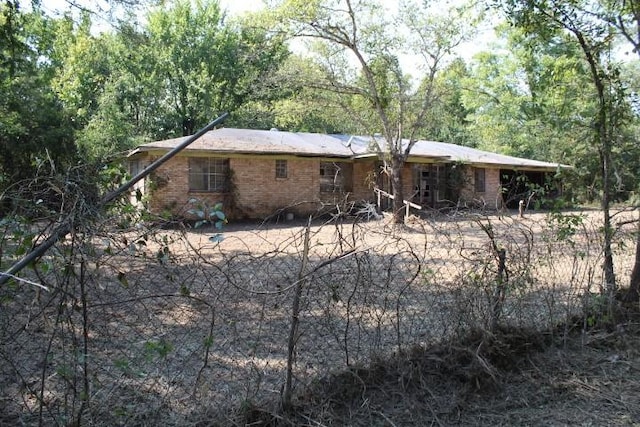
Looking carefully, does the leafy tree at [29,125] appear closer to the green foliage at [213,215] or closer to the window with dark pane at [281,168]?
the window with dark pane at [281,168]

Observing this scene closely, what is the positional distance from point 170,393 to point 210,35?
38.6m

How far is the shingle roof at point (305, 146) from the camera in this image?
18.5m

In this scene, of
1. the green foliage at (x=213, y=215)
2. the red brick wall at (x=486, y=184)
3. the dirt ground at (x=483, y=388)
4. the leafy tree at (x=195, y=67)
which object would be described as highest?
the leafy tree at (x=195, y=67)

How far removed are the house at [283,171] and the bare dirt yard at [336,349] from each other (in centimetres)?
1117

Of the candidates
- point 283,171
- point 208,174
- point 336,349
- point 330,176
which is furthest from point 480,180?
point 336,349

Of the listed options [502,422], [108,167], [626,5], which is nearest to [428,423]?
[502,422]

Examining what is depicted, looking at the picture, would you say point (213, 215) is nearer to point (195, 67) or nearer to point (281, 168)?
point (281, 168)

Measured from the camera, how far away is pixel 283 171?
20.3m

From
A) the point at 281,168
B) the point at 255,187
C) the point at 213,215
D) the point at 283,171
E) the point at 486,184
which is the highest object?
the point at 281,168

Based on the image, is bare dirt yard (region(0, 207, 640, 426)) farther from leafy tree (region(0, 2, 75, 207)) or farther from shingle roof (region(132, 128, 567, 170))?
leafy tree (region(0, 2, 75, 207))

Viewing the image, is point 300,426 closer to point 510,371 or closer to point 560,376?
point 510,371

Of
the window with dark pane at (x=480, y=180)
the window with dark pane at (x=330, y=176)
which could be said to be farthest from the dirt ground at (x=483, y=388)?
Result: the window with dark pane at (x=480, y=180)

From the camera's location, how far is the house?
18172 millimetres

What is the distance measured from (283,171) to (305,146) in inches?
69.4
